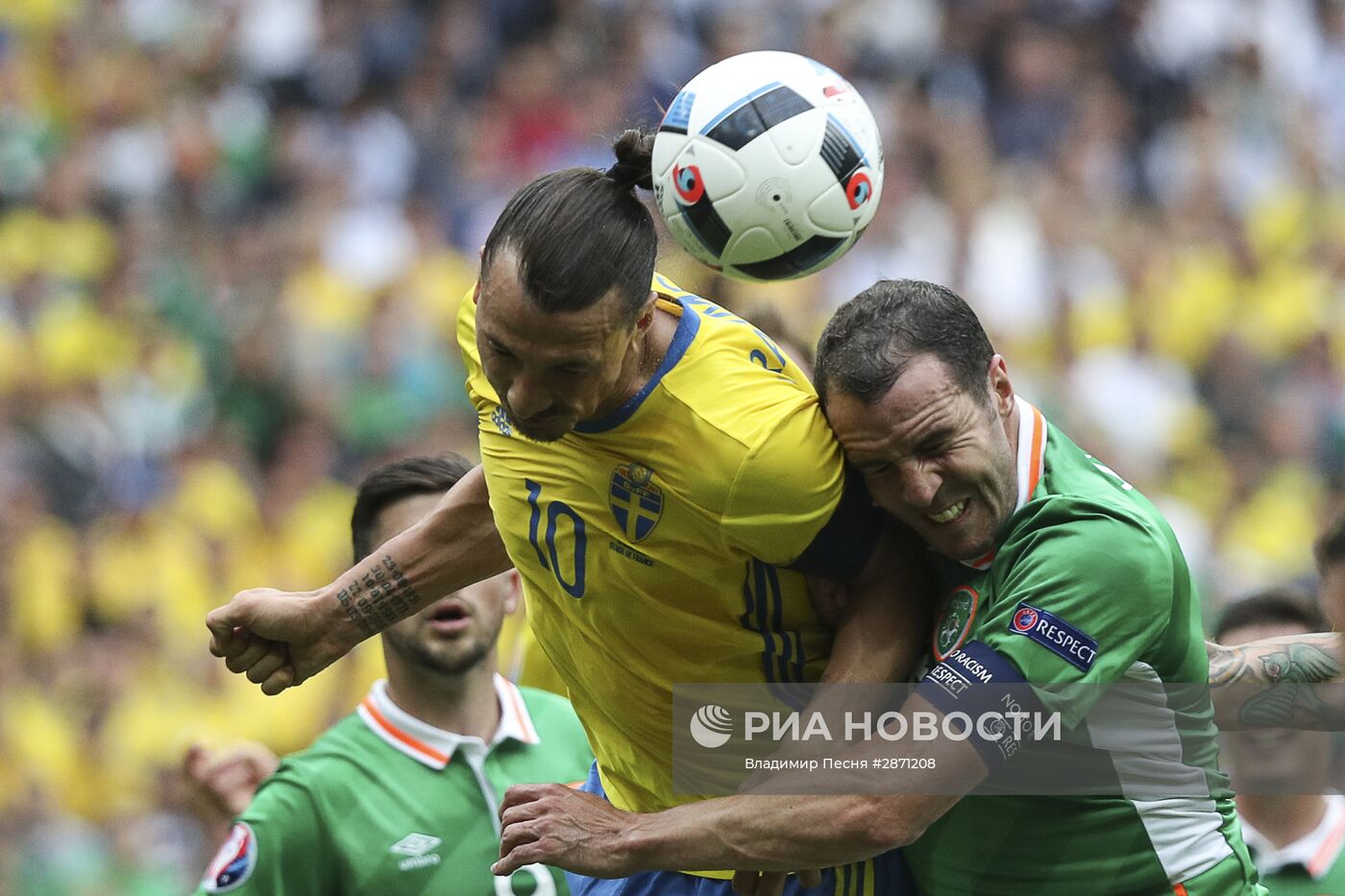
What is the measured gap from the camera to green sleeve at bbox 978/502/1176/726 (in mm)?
3938

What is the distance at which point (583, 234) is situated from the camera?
393 cm

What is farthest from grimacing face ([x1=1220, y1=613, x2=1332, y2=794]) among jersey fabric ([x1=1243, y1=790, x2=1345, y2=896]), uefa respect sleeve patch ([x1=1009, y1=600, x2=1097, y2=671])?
uefa respect sleeve patch ([x1=1009, y1=600, x2=1097, y2=671])

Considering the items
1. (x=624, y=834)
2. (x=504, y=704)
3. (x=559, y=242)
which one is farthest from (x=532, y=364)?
(x=504, y=704)

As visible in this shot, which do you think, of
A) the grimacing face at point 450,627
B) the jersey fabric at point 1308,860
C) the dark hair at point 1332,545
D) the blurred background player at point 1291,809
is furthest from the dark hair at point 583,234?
the jersey fabric at point 1308,860

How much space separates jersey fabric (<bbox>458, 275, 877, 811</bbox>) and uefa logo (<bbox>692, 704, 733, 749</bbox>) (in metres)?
0.07

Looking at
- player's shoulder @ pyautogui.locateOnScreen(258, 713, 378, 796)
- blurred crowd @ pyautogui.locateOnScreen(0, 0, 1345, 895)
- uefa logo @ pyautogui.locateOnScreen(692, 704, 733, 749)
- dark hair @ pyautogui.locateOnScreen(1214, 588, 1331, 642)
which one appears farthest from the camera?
blurred crowd @ pyautogui.locateOnScreen(0, 0, 1345, 895)

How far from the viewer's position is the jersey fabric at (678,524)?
4027 mm

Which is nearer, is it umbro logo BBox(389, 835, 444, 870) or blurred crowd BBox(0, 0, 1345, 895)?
umbro logo BBox(389, 835, 444, 870)

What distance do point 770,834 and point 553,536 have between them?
33.5 inches

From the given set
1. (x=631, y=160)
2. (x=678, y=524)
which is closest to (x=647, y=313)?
(x=631, y=160)

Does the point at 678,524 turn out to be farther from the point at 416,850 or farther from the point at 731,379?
the point at 416,850

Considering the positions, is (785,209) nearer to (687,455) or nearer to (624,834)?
(687,455)

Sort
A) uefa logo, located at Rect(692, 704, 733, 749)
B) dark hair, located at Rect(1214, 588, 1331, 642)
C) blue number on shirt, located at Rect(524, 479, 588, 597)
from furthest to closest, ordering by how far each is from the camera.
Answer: dark hair, located at Rect(1214, 588, 1331, 642) → uefa logo, located at Rect(692, 704, 733, 749) → blue number on shirt, located at Rect(524, 479, 588, 597)

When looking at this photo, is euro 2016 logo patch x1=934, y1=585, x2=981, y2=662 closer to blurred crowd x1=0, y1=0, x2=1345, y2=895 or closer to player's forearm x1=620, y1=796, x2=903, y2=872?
player's forearm x1=620, y1=796, x2=903, y2=872
